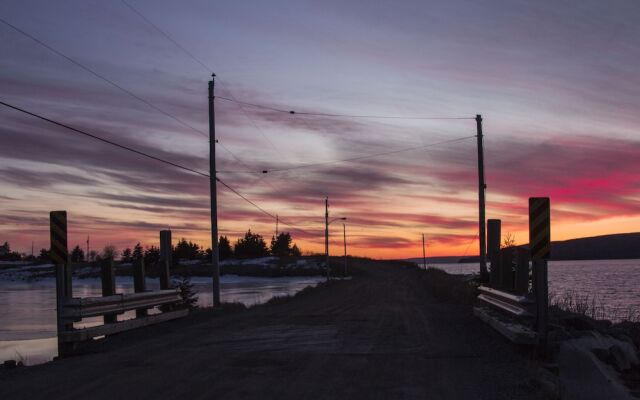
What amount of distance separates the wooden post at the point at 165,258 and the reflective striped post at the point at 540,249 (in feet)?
39.6

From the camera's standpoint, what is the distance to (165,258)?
826 inches

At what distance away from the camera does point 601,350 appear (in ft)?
38.9

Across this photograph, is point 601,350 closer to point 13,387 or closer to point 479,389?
point 479,389

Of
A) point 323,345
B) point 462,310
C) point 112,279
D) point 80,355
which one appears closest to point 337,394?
point 323,345

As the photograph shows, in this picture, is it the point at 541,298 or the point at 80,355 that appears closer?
the point at 541,298

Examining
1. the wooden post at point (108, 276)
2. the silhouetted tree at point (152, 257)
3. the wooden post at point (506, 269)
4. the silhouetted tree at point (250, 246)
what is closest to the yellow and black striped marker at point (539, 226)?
the wooden post at point (506, 269)

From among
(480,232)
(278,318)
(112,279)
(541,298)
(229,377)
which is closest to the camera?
(229,377)

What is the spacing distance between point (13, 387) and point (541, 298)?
8442 millimetres

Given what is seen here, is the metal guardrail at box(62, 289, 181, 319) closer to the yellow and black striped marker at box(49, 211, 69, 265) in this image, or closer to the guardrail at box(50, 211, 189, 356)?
the guardrail at box(50, 211, 189, 356)

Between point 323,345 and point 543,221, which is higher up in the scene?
point 543,221

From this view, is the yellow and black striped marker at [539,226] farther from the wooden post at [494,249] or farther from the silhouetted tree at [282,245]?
the silhouetted tree at [282,245]

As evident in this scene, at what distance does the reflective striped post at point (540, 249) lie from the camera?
11.0 m

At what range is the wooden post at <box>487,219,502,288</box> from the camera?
17172 mm

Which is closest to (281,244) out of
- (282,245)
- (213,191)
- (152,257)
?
(282,245)
